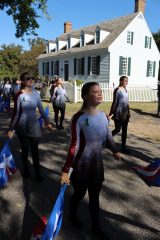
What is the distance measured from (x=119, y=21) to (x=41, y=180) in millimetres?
27328

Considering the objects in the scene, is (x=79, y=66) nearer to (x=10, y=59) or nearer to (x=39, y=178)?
(x=10, y=59)

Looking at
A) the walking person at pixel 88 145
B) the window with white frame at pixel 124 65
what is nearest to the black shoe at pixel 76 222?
the walking person at pixel 88 145

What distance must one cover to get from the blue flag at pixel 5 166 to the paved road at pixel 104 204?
0.15 metres

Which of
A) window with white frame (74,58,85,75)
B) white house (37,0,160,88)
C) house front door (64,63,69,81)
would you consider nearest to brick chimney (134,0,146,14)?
white house (37,0,160,88)

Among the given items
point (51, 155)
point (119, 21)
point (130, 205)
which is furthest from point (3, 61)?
point (130, 205)

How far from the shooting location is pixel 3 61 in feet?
156

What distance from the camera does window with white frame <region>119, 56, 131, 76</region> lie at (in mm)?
27594

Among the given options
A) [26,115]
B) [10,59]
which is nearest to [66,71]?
[10,59]

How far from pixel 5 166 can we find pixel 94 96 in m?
2.78

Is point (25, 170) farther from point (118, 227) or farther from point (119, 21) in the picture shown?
point (119, 21)

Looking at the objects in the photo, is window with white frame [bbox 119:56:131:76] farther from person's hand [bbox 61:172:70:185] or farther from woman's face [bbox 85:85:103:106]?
person's hand [bbox 61:172:70:185]

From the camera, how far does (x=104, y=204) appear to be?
4527mm

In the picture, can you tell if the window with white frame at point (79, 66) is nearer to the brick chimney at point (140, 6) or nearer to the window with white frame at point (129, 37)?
the window with white frame at point (129, 37)

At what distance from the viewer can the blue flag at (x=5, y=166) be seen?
202 inches
